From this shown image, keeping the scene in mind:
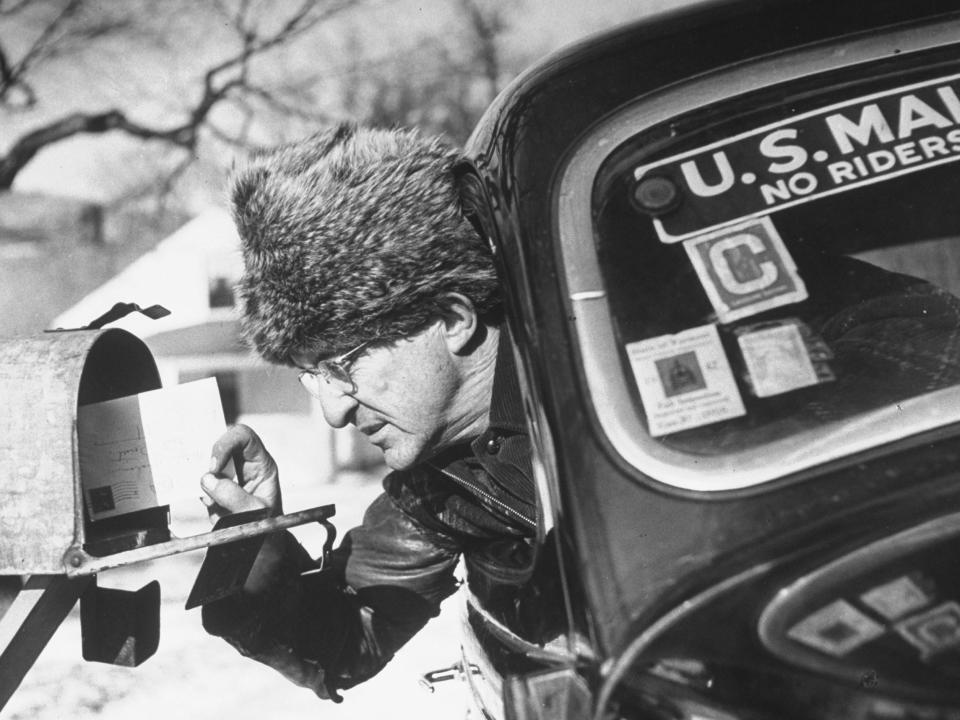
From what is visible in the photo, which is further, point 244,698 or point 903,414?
point 244,698

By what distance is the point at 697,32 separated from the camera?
5.16 feet

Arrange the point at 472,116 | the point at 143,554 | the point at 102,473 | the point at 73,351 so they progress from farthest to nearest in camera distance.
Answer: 1. the point at 472,116
2. the point at 102,473
3. the point at 73,351
4. the point at 143,554

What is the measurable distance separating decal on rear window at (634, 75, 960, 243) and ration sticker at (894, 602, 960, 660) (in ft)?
2.15

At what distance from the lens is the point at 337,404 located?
216 cm

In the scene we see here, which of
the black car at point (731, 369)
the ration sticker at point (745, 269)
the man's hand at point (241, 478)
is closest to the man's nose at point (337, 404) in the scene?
the man's hand at point (241, 478)

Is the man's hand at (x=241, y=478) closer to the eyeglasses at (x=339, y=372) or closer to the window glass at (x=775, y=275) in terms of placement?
the eyeglasses at (x=339, y=372)

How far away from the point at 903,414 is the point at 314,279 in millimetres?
1243

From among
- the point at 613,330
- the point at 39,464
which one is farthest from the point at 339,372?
the point at 613,330

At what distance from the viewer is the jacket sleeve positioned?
7.50ft

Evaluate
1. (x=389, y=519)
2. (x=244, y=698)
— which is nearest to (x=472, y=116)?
(x=244, y=698)

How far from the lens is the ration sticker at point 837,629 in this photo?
112cm

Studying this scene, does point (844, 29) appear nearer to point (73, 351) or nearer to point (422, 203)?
point (422, 203)

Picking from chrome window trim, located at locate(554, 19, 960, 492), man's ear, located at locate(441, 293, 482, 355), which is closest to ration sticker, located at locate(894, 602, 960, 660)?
chrome window trim, located at locate(554, 19, 960, 492)

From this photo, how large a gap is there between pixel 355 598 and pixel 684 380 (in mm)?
1474
